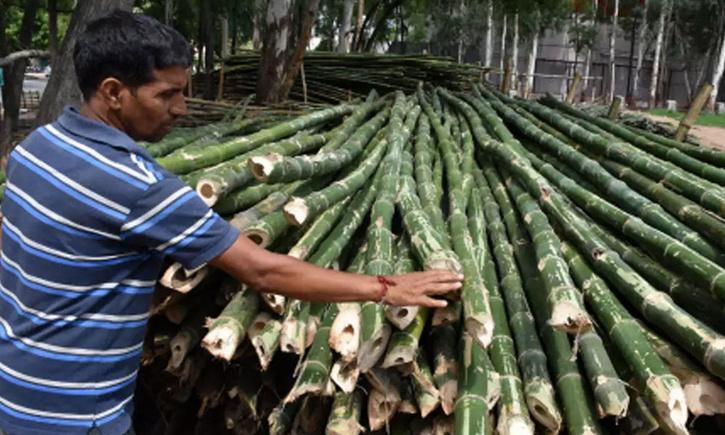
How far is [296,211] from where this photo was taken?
2164 millimetres

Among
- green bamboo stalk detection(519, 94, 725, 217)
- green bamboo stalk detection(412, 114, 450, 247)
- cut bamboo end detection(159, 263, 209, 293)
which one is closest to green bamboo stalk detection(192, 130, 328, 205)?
cut bamboo end detection(159, 263, 209, 293)

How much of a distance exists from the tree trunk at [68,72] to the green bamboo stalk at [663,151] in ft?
11.5

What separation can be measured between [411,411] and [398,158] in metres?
1.46

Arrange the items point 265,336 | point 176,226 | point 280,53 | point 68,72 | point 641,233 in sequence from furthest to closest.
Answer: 1. point 280,53
2. point 68,72
3. point 641,233
4. point 265,336
5. point 176,226

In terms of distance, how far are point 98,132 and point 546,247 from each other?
151 cm

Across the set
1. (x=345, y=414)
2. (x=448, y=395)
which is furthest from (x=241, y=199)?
(x=448, y=395)

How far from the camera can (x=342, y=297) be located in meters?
1.66

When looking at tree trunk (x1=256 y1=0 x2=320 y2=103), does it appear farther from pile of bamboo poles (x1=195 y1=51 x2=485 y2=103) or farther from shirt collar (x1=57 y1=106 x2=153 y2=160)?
shirt collar (x1=57 y1=106 x2=153 y2=160)

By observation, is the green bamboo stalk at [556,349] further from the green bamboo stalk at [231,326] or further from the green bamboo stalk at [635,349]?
the green bamboo stalk at [231,326]

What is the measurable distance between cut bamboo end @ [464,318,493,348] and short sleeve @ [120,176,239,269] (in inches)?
27.4

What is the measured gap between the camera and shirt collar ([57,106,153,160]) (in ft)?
4.99

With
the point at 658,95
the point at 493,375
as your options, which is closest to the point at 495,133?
the point at 493,375

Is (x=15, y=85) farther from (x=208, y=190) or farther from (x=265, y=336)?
(x=265, y=336)

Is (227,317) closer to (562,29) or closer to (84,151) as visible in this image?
(84,151)
